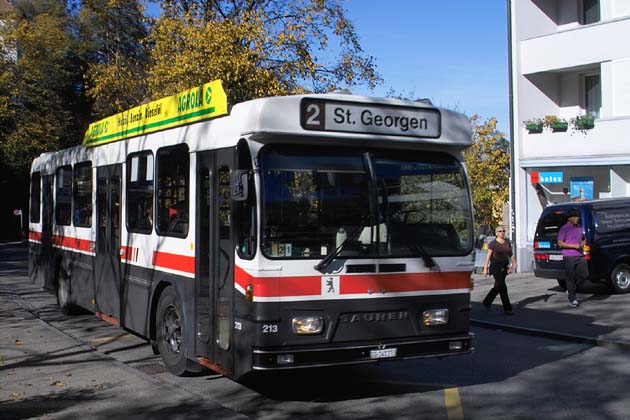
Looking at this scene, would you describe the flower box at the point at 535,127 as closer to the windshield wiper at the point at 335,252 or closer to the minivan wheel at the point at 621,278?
the minivan wheel at the point at 621,278

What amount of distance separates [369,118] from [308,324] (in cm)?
204

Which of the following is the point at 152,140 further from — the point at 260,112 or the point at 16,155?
the point at 16,155

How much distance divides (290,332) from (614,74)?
17.4 m

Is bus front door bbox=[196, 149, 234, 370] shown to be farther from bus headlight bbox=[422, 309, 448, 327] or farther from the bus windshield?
bus headlight bbox=[422, 309, 448, 327]

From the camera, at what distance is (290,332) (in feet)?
20.5

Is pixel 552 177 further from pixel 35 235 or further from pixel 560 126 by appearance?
pixel 35 235

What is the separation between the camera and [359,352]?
6449 millimetres

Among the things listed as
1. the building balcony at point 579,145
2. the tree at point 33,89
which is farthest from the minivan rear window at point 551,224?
the tree at point 33,89

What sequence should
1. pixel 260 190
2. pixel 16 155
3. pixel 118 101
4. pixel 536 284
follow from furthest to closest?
pixel 16 155 < pixel 118 101 < pixel 536 284 < pixel 260 190

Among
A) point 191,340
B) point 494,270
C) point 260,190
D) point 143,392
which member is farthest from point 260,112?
point 494,270

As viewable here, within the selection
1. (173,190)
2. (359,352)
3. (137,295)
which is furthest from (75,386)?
(359,352)

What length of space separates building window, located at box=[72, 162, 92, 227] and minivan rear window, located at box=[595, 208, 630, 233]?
11114 mm

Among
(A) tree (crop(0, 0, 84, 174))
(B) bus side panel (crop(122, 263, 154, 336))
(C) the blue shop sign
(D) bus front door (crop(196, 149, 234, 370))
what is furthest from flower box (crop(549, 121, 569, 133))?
(A) tree (crop(0, 0, 84, 174))

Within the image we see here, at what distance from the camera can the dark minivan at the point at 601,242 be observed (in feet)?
52.4
